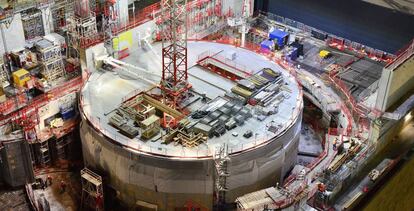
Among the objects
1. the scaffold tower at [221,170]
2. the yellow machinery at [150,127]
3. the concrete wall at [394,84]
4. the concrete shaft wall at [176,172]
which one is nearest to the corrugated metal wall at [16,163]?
the concrete shaft wall at [176,172]

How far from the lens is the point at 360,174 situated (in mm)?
44875

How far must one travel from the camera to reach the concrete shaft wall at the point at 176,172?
146 feet

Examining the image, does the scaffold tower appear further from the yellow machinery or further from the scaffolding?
the scaffolding

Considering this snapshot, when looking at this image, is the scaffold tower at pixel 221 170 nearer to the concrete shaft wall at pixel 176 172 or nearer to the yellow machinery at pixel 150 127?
the concrete shaft wall at pixel 176 172

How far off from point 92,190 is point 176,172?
759 cm

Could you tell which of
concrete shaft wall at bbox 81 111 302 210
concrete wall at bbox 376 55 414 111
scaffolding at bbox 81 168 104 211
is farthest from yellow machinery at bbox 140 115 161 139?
concrete wall at bbox 376 55 414 111

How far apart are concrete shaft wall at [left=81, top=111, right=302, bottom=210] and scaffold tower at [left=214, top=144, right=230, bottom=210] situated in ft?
1.56

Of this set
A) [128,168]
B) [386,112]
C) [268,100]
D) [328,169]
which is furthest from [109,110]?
[386,112]

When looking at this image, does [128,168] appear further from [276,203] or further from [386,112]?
[386,112]

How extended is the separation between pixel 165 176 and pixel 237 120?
7204 millimetres

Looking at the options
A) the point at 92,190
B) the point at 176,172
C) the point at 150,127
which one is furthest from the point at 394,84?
the point at 92,190

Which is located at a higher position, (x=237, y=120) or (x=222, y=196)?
(x=237, y=120)

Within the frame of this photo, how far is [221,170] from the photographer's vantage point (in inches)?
1731

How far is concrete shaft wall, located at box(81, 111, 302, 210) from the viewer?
1748 inches
